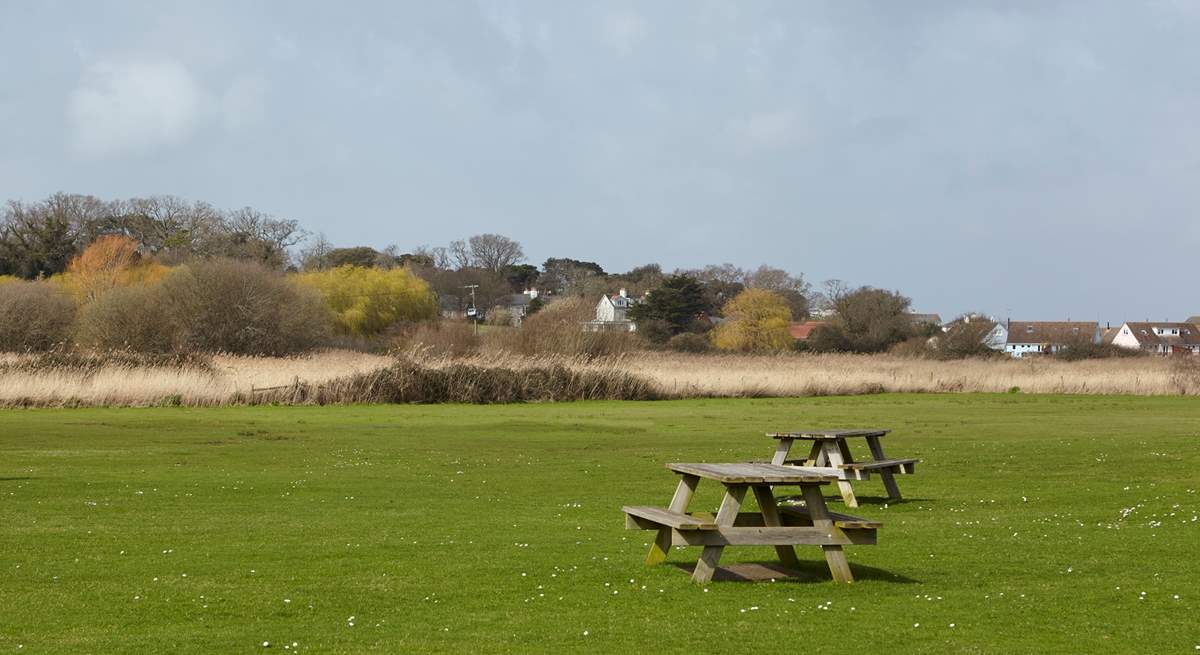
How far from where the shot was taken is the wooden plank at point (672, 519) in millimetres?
10711

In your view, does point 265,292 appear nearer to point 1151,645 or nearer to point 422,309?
point 422,309

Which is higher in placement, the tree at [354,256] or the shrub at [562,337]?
the tree at [354,256]

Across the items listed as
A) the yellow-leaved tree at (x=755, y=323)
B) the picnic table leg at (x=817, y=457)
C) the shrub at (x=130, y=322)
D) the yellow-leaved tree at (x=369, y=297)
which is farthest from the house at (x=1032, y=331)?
the picnic table leg at (x=817, y=457)

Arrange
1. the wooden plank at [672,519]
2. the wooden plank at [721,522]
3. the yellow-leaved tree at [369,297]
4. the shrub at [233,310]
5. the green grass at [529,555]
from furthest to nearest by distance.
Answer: the yellow-leaved tree at [369,297], the shrub at [233,310], the wooden plank at [721,522], the wooden plank at [672,519], the green grass at [529,555]

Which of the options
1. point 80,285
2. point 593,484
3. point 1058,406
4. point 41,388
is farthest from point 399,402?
point 80,285

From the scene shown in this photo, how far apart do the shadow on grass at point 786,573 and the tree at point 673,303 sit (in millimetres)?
112849

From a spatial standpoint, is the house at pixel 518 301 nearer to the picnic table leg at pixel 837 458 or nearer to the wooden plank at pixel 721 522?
the picnic table leg at pixel 837 458

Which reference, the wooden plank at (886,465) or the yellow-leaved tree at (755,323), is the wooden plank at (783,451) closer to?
the wooden plank at (886,465)

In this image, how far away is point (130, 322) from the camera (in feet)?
230

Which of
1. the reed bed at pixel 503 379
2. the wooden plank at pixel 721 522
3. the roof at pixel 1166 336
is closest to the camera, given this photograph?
the wooden plank at pixel 721 522

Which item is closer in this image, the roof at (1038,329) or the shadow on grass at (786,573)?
the shadow on grass at (786,573)

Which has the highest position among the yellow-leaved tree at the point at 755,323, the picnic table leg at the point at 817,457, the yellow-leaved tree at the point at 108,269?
the yellow-leaved tree at the point at 108,269

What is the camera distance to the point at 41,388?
42094 mm

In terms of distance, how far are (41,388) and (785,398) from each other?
91.0 ft
